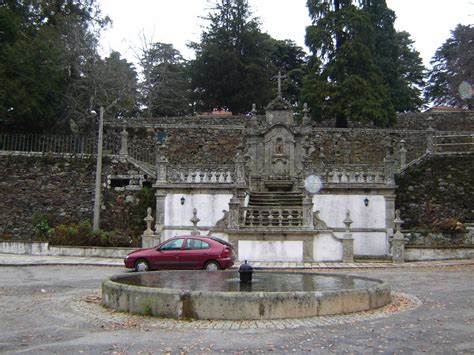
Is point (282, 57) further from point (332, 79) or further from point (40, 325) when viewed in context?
point (40, 325)

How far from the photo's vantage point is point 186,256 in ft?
53.2

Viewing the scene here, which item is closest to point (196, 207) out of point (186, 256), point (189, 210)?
point (189, 210)

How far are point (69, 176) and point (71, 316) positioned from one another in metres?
19.0

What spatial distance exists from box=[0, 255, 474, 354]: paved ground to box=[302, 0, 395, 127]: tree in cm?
2206

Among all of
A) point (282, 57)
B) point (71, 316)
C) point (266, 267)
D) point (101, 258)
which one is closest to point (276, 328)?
point (71, 316)

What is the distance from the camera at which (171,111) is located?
4641 cm

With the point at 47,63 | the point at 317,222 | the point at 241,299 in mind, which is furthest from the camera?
the point at 47,63

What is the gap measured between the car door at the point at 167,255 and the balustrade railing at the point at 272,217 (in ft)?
15.9

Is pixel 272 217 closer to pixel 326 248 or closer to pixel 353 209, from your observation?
pixel 326 248

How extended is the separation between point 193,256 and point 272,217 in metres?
5.33

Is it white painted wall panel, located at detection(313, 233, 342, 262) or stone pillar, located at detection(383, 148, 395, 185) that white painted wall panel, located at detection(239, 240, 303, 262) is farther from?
stone pillar, located at detection(383, 148, 395, 185)


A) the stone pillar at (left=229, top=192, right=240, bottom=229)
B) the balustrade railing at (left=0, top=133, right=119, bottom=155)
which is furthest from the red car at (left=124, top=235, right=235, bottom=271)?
the balustrade railing at (left=0, top=133, right=119, bottom=155)

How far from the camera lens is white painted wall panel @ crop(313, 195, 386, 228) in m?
23.0

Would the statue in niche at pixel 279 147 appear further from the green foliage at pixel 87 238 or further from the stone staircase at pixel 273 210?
the green foliage at pixel 87 238
